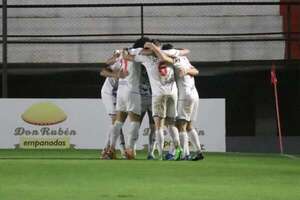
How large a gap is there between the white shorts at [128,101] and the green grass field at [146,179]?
41.5 inches

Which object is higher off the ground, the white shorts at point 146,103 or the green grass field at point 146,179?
the white shorts at point 146,103

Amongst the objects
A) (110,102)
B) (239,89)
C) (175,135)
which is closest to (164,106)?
(175,135)

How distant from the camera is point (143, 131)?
22047 mm

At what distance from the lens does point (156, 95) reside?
17.0 m

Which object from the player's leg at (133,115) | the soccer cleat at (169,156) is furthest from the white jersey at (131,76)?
the soccer cleat at (169,156)

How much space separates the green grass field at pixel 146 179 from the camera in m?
10.8

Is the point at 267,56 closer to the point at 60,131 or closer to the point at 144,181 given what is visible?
the point at 60,131

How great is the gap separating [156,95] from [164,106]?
0.25m

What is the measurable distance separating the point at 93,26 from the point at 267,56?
510 centimetres

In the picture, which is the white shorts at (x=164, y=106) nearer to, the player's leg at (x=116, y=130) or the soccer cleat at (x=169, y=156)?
the soccer cleat at (x=169, y=156)

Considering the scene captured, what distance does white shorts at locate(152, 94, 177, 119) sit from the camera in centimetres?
1697

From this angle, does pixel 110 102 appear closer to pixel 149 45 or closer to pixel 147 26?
pixel 149 45

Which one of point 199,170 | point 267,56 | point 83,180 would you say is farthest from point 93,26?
point 83,180

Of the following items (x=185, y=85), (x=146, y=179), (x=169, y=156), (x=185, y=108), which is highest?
(x=185, y=85)
